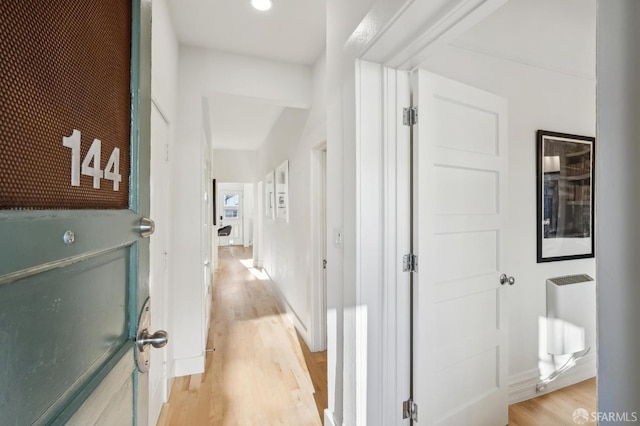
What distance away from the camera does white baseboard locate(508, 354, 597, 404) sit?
6.47 ft

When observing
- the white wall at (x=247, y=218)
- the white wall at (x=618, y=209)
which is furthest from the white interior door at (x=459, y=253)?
the white wall at (x=247, y=218)

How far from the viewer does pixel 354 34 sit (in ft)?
4.44

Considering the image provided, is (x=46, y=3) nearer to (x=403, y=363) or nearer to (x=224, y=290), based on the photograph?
(x=403, y=363)

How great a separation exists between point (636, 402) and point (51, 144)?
984 millimetres

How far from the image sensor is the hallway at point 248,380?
186 centimetres

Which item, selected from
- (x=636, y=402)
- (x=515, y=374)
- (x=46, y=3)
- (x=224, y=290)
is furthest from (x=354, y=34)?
(x=224, y=290)

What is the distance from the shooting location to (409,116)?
1381 mm

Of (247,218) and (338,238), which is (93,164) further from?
(247,218)

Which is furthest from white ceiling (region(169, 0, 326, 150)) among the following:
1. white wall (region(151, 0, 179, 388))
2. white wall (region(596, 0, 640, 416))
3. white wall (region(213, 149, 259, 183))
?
white wall (region(213, 149, 259, 183))

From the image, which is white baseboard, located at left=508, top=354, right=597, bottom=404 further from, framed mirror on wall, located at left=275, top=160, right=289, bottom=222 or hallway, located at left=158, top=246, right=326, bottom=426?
framed mirror on wall, located at left=275, top=160, right=289, bottom=222

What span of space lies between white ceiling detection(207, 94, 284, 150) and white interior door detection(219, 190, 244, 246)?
4.82m

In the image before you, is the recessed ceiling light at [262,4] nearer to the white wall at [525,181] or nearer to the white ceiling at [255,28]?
the white ceiling at [255,28]

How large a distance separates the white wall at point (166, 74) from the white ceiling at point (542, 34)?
5.64 feet

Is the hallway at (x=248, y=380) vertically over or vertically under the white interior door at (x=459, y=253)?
under
